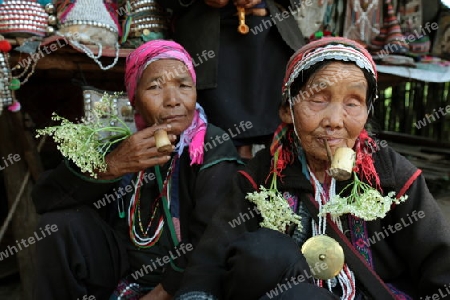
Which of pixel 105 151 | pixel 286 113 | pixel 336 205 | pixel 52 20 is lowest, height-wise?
pixel 336 205

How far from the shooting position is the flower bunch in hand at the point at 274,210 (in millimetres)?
1789

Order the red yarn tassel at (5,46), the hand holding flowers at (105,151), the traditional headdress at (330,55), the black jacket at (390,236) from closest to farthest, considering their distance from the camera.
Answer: the black jacket at (390,236) → the traditional headdress at (330,55) → the hand holding flowers at (105,151) → the red yarn tassel at (5,46)

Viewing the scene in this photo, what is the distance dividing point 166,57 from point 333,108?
3.08 feet

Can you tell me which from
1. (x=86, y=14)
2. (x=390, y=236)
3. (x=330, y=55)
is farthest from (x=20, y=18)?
(x=390, y=236)

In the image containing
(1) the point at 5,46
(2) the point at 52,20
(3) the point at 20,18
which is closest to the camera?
(1) the point at 5,46

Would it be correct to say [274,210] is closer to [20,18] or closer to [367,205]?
[367,205]

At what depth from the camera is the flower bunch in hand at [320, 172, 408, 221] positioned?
167 cm

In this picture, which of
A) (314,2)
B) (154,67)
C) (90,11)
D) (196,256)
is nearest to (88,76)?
(90,11)

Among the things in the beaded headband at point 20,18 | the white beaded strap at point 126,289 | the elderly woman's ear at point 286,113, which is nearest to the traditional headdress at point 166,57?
the elderly woman's ear at point 286,113

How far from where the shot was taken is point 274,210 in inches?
70.7

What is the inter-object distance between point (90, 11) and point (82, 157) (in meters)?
1.28

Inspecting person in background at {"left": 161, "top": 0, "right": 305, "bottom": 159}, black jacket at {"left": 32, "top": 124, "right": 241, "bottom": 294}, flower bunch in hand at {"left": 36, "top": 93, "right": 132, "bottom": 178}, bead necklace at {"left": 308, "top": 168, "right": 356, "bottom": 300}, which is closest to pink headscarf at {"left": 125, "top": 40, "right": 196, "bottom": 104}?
flower bunch in hand at {"left": 36, "top": 93, "right": 132, "bottom": 178}

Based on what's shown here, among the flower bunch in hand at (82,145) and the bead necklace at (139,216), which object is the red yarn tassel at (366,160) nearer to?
the bead necklace at (139,216)

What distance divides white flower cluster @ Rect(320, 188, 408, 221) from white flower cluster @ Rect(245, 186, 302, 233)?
0.14 m
